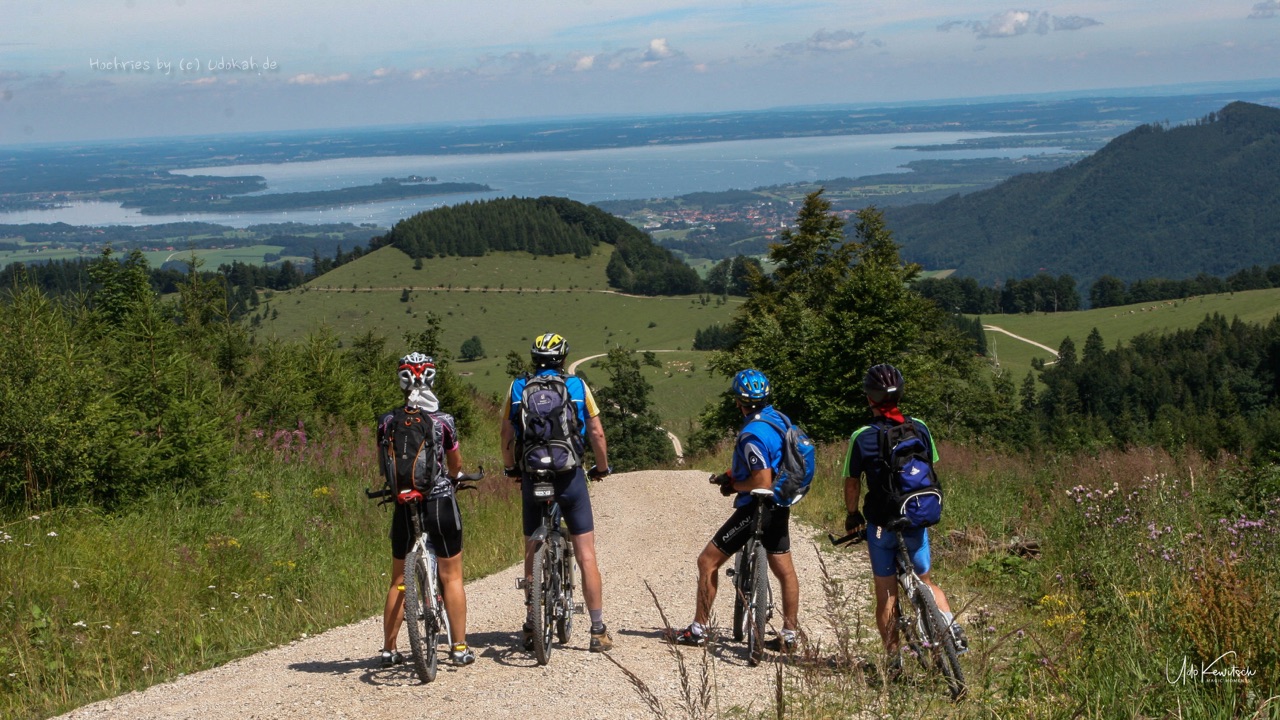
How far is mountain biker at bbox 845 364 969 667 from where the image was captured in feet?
18.7

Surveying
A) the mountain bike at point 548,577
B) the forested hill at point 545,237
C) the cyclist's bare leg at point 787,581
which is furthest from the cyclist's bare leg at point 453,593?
the forested hill at point 545,237

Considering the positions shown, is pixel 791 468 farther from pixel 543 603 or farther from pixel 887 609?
pixel 543 603

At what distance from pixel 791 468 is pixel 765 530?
0.46 metres

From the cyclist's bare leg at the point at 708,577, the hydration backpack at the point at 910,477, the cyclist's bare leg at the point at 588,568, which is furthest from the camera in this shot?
the cyclist's bare leg at the point at 588,568

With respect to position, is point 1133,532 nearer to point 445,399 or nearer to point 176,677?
point 176,677

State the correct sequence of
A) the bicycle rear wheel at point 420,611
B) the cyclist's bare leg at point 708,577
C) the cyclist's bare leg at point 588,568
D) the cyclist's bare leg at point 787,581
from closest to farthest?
the bicycle rear wheel at point 420,611 < the cyclist's bare leg at point 787,581 < the cyclist's bare leg at point 708,577 < the cyclist's bare leg at point 588,568

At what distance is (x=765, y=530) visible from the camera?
6539 mm

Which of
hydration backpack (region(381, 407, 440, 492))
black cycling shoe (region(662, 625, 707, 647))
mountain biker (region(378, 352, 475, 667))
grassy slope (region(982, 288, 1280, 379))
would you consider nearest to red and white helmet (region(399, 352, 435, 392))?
mountain biker (region(378, 352, 475, 667))

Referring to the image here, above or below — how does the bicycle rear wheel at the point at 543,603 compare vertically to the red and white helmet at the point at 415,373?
below

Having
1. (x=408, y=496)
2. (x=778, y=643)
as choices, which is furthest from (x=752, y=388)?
(x=408, y=496)

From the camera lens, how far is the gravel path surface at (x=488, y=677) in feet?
18.7

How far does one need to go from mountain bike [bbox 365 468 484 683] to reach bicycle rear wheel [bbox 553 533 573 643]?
30.9 inches

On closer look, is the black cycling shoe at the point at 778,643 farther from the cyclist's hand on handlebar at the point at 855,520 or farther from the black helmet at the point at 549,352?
the black helmet at the point at 549,352

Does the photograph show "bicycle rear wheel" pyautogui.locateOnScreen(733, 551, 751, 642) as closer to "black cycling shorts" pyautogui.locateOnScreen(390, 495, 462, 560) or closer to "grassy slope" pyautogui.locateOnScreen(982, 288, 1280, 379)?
"black cycling shorts" pyautogui.locateOnScreen(390, 495, 462, 560)
